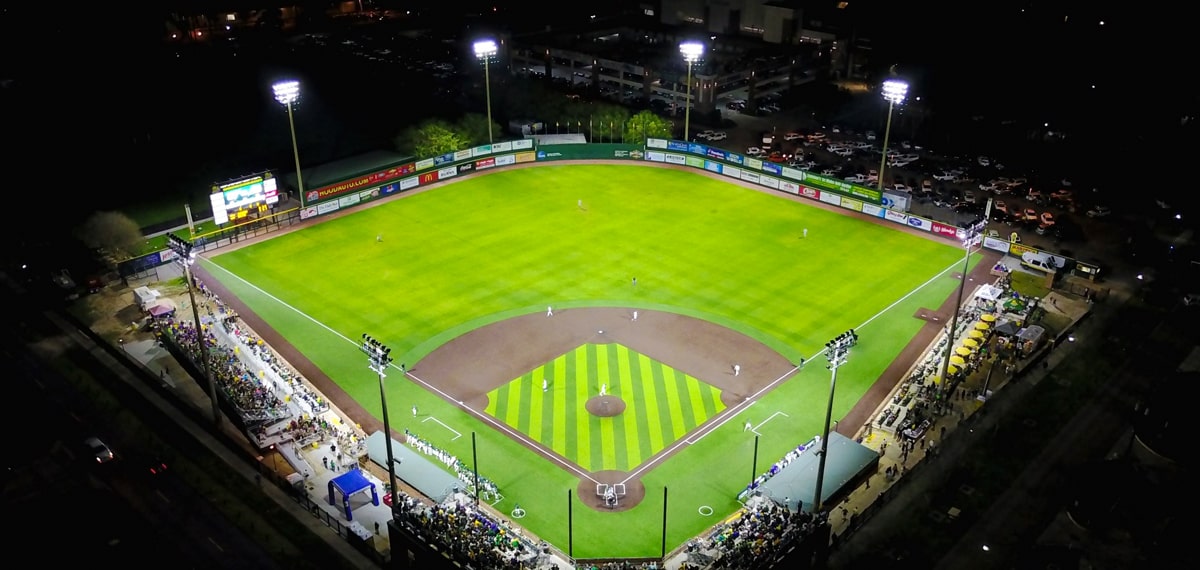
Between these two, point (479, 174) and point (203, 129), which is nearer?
point (479, 174)

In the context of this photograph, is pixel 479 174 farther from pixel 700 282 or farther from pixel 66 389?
pixel 66 389

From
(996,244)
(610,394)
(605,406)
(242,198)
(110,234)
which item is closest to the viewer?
(605,406)

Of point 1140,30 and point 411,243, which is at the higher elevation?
point 1140,30

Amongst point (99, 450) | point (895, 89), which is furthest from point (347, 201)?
point (895, 89)

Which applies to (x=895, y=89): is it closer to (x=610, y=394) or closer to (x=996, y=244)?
(x=996, y=244)

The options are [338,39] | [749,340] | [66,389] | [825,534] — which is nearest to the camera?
[825,534]

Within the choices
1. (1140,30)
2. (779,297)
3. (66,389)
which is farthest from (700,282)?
(1140,30)

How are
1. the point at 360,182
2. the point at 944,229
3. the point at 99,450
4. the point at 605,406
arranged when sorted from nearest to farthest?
the point at 99,450 → the point at 605,406 → the point at 944,229 → the point at 360,182
